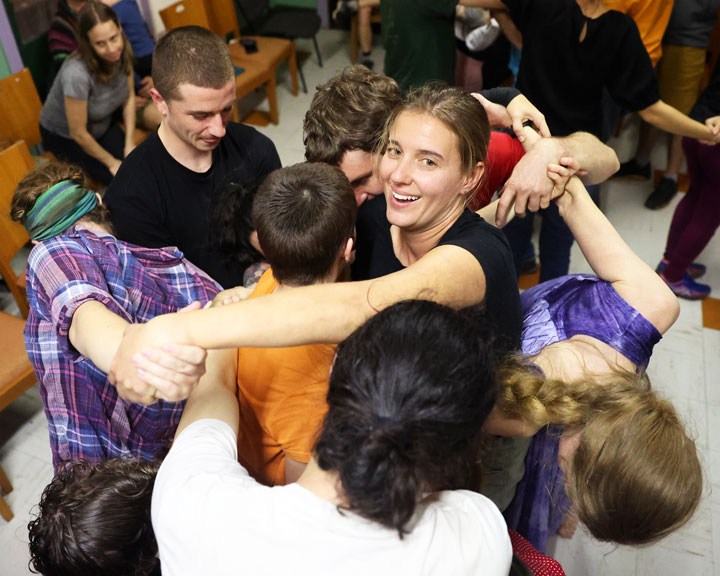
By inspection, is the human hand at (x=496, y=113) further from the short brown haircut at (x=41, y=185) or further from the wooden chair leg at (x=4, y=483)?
the wooden chair leg at (x=4, y=483)

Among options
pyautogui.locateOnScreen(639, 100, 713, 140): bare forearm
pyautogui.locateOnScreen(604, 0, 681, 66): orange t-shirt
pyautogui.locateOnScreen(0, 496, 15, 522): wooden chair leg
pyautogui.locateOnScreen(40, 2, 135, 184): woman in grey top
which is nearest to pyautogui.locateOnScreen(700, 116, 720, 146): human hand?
pyautogui.locateOnScreen(639, 100, 713, 140): bare forearm

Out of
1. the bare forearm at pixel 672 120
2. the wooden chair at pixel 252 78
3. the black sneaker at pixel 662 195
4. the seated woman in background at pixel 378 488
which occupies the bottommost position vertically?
the black sneaker at pixel 662 195

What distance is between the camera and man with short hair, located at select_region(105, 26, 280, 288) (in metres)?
1.95

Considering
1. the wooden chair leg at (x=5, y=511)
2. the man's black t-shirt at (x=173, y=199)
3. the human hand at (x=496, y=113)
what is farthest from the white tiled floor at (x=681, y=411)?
the man's black t-shirt at (x=173, y=199)

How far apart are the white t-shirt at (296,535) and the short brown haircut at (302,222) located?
0.49 meters

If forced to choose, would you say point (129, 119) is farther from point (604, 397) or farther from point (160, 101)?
point (604, 397)

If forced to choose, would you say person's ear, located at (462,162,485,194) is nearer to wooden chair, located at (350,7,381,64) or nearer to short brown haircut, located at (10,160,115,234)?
short brown haircut, located at (10,160,115,234)

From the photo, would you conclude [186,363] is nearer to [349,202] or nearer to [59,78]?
[349,202]

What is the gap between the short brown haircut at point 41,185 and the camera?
1709 millimetres

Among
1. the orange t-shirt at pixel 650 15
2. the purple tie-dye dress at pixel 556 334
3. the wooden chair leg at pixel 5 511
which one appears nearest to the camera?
the purple tie-dye dress at pixel 556 334

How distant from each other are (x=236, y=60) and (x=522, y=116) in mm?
3445

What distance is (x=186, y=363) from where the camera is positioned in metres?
1.19

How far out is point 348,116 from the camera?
178cm

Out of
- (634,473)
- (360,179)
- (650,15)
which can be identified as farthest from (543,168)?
(650,15)
